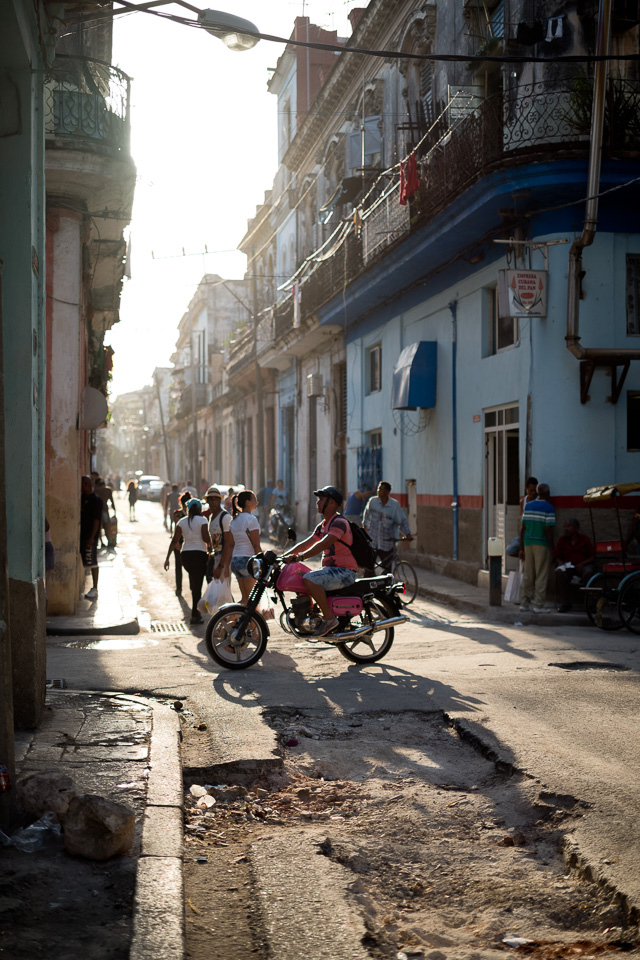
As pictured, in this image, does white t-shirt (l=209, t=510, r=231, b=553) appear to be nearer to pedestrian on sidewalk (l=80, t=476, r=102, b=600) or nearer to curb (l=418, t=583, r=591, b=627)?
pedestrian on sidewalk (l=80, t=476, r=102, b=600)

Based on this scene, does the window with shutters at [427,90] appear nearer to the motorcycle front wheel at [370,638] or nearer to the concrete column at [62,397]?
the concrete column at [62,397]

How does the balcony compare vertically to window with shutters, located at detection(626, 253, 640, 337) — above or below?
above

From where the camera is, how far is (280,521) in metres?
27.1

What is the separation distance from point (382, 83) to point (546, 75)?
30.6 feet

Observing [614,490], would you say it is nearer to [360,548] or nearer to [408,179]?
[360,548]

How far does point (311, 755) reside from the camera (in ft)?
19.4

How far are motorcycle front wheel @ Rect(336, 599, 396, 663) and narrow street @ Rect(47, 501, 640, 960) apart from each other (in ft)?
0.56

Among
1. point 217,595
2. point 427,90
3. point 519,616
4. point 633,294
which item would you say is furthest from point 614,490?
point 427,90

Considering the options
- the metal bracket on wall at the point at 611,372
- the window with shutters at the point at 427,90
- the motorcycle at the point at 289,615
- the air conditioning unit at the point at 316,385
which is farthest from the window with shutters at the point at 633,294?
the air conditioning unit at the point at 316,385

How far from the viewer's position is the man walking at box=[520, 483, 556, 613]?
41.6 feet

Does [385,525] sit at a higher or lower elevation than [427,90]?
lower

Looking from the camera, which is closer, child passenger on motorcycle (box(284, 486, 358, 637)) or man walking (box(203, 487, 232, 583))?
child passenger on motorcycle (box(284, 486, 358, 637))

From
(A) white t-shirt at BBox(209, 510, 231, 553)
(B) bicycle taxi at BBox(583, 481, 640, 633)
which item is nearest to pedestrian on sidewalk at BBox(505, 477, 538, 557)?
(B) bicycle taxi at BBox(583, 481, 640, 633)

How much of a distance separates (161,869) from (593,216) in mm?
11002
